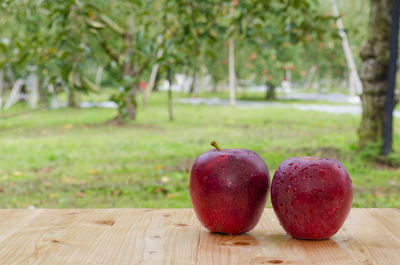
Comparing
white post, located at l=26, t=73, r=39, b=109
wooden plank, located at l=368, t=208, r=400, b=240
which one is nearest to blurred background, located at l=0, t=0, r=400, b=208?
wooden plank, located at l=368, t=208, r=400, b=240

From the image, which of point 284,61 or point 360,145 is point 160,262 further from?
point 284,61

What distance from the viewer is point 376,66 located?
6215 millimetres

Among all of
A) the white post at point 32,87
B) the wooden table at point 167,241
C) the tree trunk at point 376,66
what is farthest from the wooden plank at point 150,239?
the white post at point 32,87

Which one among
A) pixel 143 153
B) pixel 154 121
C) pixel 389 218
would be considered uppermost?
pixel 389 218

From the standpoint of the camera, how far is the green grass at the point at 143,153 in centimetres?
498

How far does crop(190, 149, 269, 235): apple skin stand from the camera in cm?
125

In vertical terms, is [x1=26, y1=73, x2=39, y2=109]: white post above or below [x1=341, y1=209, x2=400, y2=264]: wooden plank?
below

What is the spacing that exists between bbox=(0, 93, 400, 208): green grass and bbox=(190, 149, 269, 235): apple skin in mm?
3226

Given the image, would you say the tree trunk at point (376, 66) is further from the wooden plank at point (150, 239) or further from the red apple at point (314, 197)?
the red apple at point (314, 197)

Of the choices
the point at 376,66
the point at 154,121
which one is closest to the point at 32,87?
the point at 154,121

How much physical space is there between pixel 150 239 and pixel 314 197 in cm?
37

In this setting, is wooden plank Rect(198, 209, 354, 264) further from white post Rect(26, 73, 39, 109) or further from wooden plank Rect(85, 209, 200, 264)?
white post Rect(26, 73, 39, 109)

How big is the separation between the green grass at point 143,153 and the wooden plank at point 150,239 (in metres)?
3.07

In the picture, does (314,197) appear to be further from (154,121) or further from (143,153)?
(154,121)
